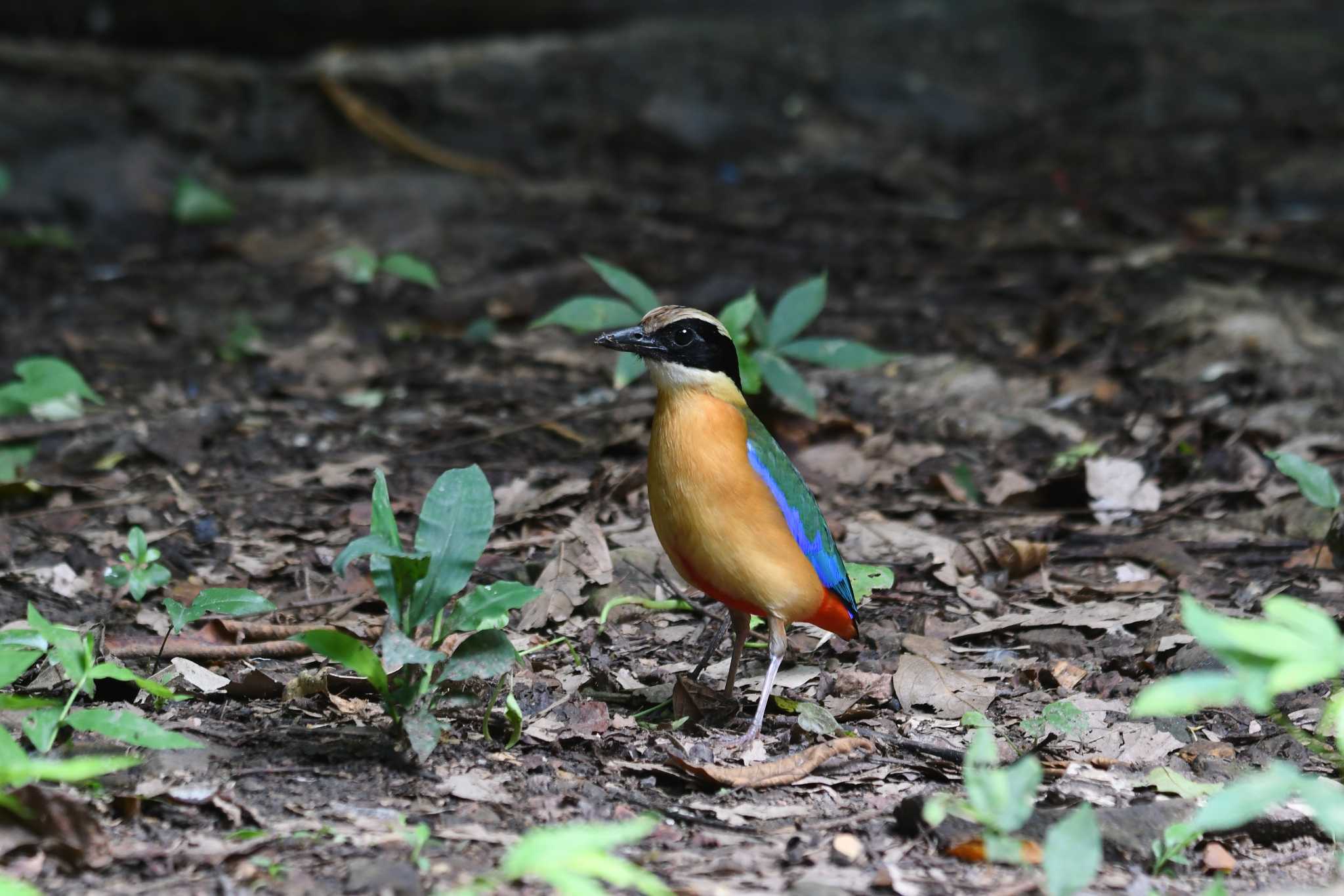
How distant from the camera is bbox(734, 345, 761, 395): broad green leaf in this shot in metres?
5.68

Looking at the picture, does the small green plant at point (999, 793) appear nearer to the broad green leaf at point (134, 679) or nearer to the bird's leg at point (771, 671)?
the bird's leg at point (771, 671)

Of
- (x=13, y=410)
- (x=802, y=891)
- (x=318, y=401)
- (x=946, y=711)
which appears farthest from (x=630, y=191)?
(x=802, y=891)

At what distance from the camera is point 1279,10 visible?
11211mm

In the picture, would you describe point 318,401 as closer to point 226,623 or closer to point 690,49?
point 226,623

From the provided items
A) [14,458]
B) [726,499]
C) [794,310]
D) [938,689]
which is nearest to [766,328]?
[794,310]

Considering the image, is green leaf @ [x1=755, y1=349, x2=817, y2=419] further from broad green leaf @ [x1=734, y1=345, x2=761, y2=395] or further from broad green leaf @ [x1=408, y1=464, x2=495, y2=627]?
broad green leaf @ [x1=408, y1=464, x2=495, y2=627]

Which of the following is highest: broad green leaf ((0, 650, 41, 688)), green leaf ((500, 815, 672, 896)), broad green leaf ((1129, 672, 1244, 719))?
broad green leaf ((1129, 672, 1244, 719))

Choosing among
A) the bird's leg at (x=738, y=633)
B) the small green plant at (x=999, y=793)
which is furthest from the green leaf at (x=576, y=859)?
the bird's leg at (x=738, y=633)

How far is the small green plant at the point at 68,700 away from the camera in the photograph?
312 centimetres

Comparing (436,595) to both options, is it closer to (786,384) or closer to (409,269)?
(786,384)

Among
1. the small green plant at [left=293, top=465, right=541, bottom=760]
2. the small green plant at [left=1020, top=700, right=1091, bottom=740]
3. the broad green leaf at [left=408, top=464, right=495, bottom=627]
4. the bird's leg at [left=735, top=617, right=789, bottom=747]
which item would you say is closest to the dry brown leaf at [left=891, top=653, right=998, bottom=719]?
the small green plant at [left=1020, top=700, right=1091, bottom=740]

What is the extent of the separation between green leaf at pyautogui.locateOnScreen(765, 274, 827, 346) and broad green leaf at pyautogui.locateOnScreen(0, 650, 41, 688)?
3.24 metres

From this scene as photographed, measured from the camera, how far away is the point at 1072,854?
2604 millimetres

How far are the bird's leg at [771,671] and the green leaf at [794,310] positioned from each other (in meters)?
1.88
